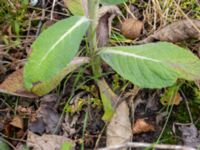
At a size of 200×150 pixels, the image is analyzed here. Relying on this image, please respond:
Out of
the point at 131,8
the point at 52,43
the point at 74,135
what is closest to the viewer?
the point at 52,43

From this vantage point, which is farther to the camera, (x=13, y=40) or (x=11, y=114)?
(x=13, y=40)

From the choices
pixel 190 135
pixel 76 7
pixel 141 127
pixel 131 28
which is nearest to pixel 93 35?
pixel 76 7

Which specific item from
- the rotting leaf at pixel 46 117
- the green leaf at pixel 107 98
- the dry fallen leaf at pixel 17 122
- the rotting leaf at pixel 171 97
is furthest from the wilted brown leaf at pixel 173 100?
the dry fallen leaf at pixel 17 122

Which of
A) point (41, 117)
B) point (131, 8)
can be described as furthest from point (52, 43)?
point (131, 8)

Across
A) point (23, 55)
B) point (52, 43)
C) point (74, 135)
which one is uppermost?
point (52, 43)

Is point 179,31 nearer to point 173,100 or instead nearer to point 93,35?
point 173,100

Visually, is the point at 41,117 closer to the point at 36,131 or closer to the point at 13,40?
the point at 36,131
